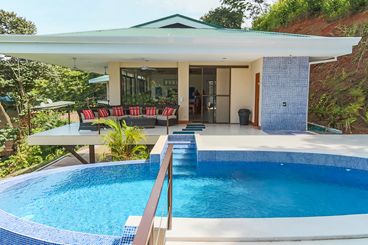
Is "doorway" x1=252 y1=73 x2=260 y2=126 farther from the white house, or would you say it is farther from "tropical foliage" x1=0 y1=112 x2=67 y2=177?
"tropical foliage" x1=0 y1=112 x2=67 y2=177

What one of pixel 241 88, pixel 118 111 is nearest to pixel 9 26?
pixel 118 111

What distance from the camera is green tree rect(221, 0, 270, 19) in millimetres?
30516

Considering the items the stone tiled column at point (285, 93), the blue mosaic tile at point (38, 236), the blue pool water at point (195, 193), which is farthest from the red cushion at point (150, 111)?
the blue mosaic tile at point (38, 236)

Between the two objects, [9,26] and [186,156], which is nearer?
[186,156]

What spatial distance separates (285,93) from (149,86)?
6195 mm

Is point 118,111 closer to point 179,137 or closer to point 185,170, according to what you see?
point 179,137

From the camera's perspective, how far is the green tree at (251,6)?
30.5m

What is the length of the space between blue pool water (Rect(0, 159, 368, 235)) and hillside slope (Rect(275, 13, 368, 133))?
232 inches

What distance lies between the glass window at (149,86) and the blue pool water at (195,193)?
662 centimetres

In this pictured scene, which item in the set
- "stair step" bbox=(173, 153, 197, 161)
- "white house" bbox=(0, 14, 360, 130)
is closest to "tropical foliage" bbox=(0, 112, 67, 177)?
"white house" bbox=(0, 14, 360, 130)

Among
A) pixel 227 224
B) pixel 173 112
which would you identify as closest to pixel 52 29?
pixel 173 112

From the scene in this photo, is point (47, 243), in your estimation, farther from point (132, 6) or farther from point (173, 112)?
point (132, 6)

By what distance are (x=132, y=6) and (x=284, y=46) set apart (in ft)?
108

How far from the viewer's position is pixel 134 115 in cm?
1245
